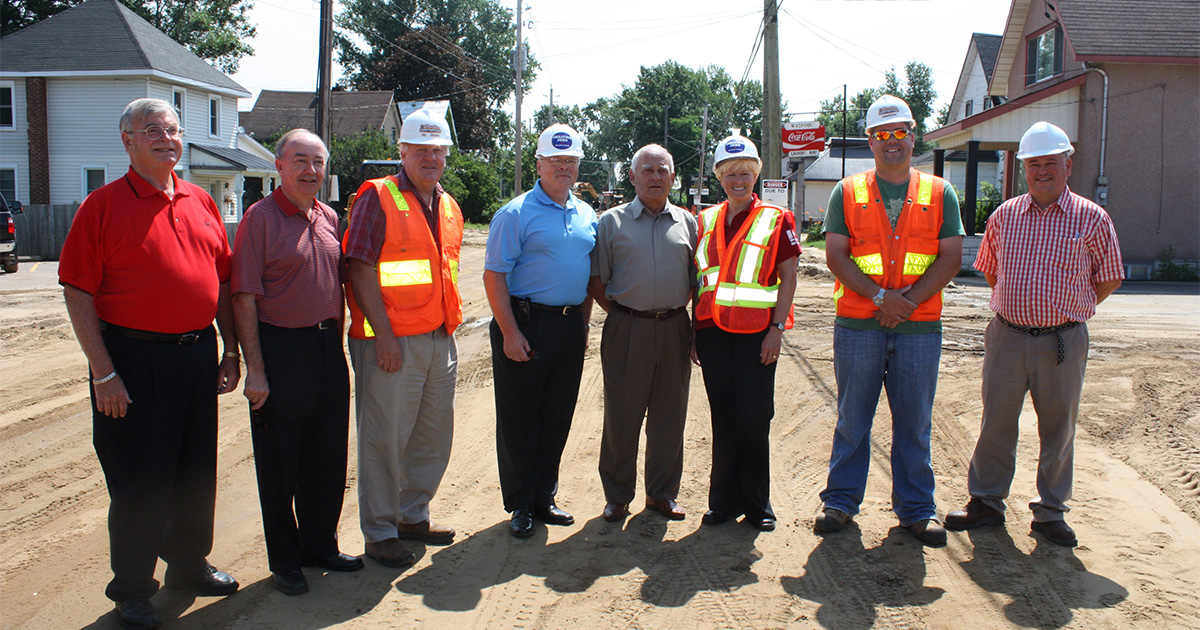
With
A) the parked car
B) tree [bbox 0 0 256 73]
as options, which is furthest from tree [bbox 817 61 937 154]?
the parked car

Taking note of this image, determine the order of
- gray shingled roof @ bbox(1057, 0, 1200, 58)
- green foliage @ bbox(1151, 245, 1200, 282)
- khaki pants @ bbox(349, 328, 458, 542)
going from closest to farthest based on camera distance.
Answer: khaki pants @ bbox(349, 328, 458, 542) < green foliage @ bbox(1151, 245, 1200, 282) < gray shingled roof @ bbox(1057, 0, 1200, 58)

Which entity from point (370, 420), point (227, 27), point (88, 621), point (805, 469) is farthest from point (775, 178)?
point (227, 27)

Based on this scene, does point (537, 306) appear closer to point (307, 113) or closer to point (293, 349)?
point (293, 349)

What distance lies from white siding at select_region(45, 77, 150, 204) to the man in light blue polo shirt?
2756 cm

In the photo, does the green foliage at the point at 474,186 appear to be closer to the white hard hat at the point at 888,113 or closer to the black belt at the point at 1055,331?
the white hard hat at the point at 888,113

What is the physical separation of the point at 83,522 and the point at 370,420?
1978mm

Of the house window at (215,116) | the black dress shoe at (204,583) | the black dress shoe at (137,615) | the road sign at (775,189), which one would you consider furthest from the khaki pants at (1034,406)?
the house window at (215,116)

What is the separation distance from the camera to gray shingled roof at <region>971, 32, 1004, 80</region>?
34875 millimetres

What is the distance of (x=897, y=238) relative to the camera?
14.7 feet

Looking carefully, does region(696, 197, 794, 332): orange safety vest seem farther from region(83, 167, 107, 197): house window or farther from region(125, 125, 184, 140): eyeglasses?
region(83, 167, 107, 197): house window

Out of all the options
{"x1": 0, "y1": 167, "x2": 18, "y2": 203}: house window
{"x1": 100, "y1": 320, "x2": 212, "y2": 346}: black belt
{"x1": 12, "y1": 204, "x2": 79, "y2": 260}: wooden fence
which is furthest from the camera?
{"x1": 0, "y1": 167, "x2": 18, "y2": 203}: house window

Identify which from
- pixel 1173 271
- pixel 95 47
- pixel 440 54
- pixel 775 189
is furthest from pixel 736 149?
pixel 440 54

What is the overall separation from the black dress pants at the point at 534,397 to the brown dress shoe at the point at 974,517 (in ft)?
7.42

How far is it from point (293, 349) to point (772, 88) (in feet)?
37.7
